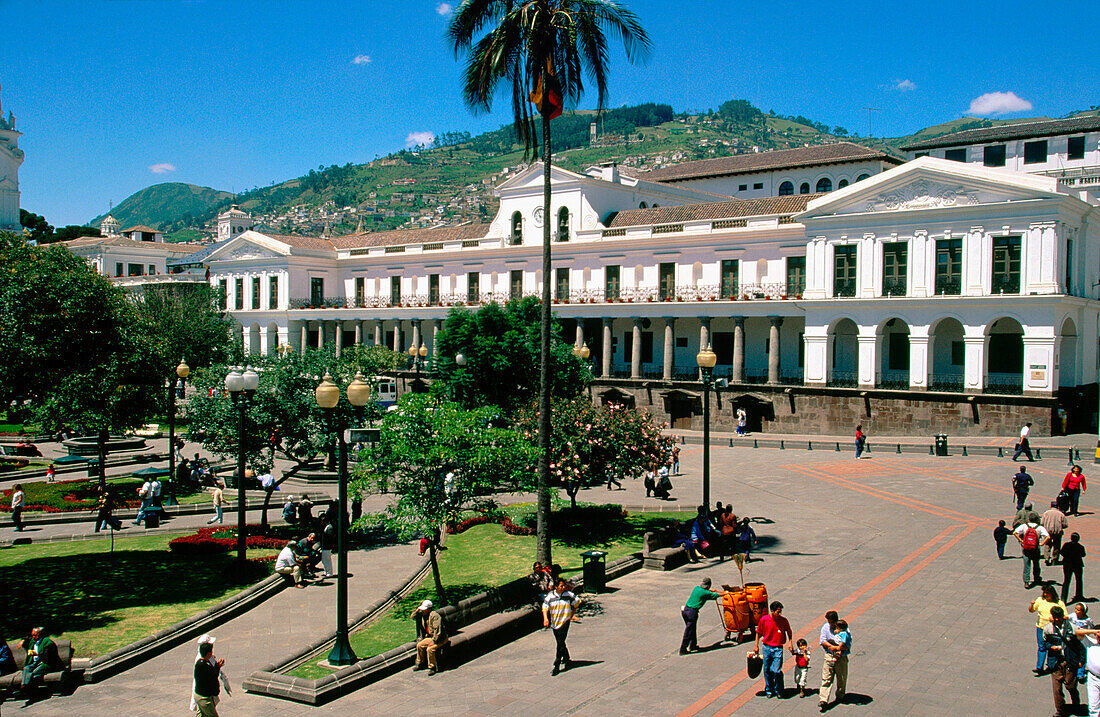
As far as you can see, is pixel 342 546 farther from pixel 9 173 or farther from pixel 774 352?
pixel 9 173

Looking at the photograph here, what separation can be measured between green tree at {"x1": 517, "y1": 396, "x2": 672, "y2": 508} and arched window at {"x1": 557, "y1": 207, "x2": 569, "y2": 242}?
A: 3235cm

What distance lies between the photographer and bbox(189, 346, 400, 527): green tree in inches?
909

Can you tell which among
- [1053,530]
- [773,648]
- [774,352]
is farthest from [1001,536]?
[774,352]

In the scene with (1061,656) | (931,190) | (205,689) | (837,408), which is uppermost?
(931,190)

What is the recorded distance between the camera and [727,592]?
1384 cm

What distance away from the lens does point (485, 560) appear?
20016 millimetres

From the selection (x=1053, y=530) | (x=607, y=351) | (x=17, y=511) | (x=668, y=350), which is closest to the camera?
(x=1053, y=530)

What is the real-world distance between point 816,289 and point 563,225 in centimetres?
1762

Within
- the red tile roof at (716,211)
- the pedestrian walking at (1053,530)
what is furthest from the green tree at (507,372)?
the red tile roof at (716,211)

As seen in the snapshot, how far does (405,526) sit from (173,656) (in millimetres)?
Answer: 4561

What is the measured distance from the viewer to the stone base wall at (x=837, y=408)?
3600 cm

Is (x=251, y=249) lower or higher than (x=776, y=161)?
lower

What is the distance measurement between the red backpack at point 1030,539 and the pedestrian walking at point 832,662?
21.7ft

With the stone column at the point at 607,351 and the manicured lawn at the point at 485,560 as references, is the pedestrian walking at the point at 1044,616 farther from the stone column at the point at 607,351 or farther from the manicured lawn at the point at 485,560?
the stone column at the point at 607,351
